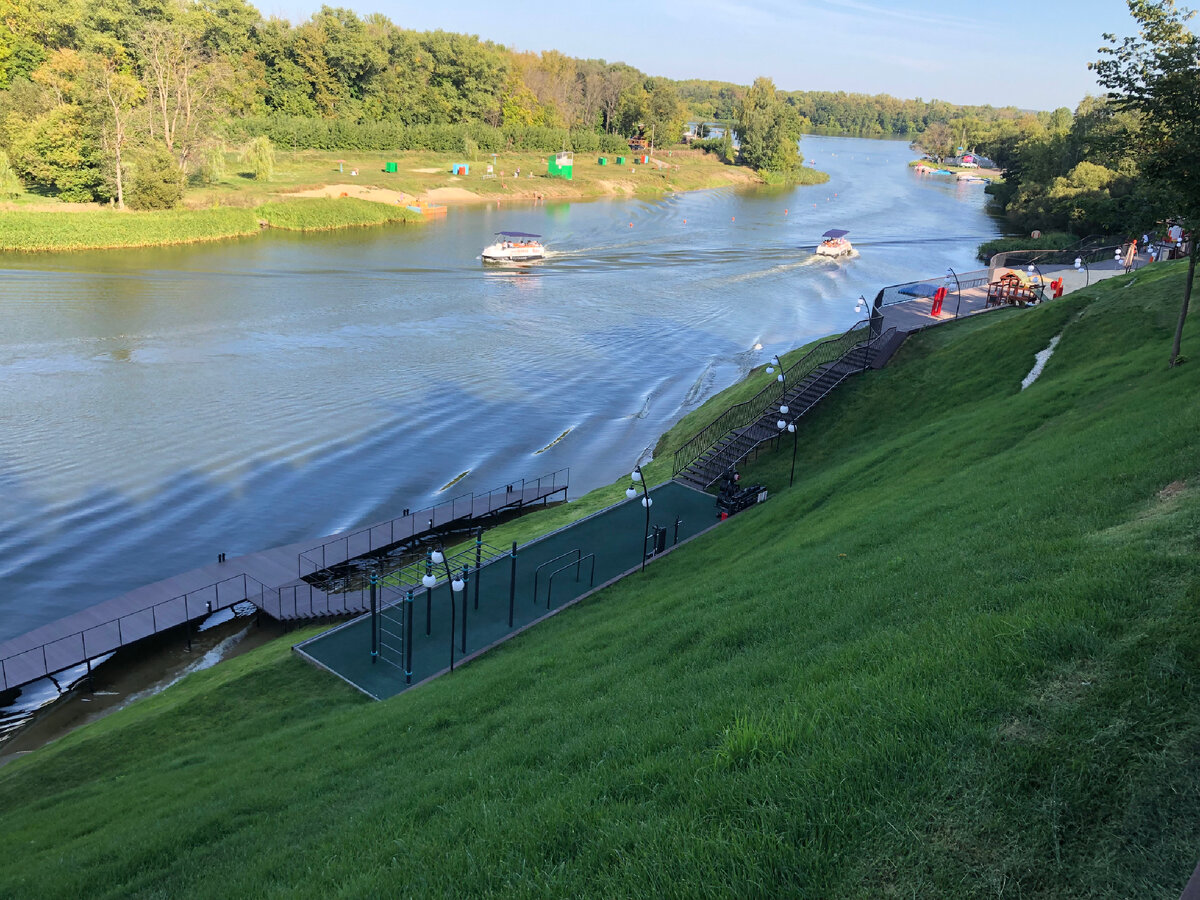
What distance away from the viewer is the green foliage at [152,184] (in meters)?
68.2

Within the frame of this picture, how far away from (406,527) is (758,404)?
12.0 metres

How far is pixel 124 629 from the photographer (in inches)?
829

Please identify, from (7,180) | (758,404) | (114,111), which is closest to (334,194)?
(114,111)

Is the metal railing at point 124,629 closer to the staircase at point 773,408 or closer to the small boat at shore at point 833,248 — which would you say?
the staircase at point 773,408

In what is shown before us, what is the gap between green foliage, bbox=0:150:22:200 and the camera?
67.4m

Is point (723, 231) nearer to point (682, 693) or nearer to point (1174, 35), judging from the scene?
point (1174, 35)

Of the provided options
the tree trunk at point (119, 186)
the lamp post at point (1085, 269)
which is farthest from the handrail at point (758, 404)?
the tree trunk at point (119, 186)

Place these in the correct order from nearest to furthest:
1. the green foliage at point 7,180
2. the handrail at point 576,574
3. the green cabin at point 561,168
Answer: the handrail at point 576,574 < the green foliage at point 7,180 < the green cabin at point 561,168

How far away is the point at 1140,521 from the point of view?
10922 mm

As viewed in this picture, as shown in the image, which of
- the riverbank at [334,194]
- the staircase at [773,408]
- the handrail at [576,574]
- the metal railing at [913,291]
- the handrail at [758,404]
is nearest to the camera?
the handrail at [576,574]

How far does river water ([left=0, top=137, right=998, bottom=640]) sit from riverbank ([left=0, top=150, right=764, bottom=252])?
2.78m

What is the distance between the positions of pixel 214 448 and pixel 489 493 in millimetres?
10970

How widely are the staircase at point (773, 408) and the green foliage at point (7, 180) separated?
65.0 m

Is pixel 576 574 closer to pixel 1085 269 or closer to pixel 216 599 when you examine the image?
pixel 216 599
